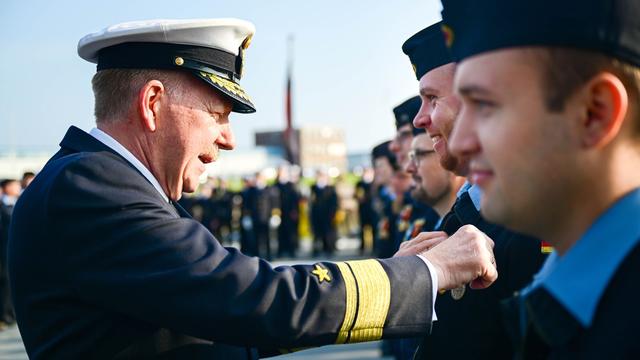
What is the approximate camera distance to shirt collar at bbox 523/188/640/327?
44.6 inches

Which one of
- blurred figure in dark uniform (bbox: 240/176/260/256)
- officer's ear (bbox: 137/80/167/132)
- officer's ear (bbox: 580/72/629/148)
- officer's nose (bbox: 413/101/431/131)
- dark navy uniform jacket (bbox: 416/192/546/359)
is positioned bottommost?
blurred figure in dark uniform (bbox: 240/176/260/256)

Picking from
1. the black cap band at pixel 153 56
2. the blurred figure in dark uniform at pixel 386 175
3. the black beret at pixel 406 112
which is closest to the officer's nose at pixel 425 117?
the black cap band at pixel 153 56

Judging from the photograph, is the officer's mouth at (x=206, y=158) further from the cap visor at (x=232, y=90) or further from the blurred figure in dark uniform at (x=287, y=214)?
the blurred figure in dark uniform at (x=287, y=214)

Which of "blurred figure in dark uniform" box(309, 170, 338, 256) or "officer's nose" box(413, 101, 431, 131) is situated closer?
"officer's nose" box(413, 101, 431, 131)

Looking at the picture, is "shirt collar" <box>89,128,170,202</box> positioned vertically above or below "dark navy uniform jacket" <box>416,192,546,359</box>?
above

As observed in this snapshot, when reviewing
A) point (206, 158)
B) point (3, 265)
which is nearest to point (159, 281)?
point (206, 158)

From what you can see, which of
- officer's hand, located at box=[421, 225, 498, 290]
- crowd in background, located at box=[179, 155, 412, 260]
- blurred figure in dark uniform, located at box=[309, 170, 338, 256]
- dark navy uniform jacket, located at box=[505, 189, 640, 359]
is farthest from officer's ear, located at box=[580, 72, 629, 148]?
blurred figure in dark uniform, located at box=[309, 170, 338, 256]

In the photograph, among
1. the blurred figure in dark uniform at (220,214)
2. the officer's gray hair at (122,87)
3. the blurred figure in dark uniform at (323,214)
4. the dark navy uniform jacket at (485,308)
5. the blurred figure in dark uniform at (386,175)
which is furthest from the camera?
the blurred figure in dark uniform at (220,214)

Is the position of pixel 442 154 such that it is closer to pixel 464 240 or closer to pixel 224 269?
pixel 464 240

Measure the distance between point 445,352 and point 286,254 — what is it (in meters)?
17.3

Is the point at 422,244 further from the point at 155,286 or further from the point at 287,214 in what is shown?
the point at 287,214

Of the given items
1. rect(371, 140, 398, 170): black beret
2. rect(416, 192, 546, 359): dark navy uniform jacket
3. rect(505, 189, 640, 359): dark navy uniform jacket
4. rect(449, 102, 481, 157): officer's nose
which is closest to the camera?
rect(505, 189, 640, 359): dark navy uniform jacket

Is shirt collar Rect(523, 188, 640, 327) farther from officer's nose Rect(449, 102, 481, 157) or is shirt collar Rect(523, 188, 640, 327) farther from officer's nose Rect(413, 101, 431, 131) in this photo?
officer's nose Rect(413, 101, 431, 131)

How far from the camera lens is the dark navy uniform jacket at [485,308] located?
82.9 inches
